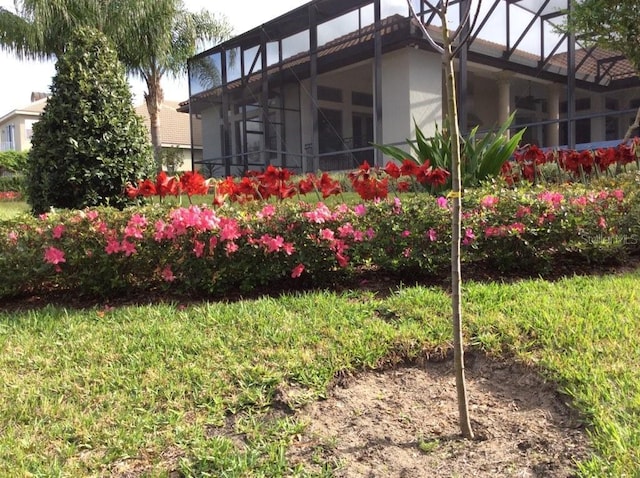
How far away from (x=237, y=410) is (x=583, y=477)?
1.18 metres

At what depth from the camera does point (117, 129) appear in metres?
5.06

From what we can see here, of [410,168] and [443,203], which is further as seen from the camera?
[410,168]

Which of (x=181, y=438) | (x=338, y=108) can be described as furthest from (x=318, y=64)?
(x=181, y=438)

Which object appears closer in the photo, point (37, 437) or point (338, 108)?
point (37, 437)

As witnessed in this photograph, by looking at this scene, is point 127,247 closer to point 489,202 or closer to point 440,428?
point 440,428

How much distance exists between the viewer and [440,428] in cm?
191

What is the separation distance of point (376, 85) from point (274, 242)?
10076mm

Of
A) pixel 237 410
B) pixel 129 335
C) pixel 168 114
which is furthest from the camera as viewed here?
pixel 168 114

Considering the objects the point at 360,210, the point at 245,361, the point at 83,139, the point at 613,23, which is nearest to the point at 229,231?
the point at 360,210

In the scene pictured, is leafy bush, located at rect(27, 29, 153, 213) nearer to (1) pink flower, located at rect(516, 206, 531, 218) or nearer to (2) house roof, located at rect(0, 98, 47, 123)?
(1) pink flower, located at rect(516, 206, 531, 218)

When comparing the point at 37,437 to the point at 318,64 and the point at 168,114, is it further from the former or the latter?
the point at 168,114

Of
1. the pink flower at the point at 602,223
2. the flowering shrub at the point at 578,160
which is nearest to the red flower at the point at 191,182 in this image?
the pink flower at the point at 602,223

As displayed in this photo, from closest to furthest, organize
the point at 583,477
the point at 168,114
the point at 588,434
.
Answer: the point at 583,477 → the point at 588,434 → the point at 168,114

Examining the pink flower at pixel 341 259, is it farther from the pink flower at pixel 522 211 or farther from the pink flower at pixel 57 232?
the pink flower at pixel 57 232
